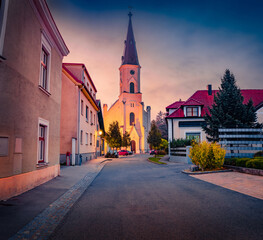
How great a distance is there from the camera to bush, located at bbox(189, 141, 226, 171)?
46.6 feet

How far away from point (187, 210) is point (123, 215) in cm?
148

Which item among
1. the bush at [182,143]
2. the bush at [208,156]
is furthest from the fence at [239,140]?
the bush at [182,143]

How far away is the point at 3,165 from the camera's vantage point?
6.66 m

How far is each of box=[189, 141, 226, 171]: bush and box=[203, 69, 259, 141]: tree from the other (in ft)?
34.8

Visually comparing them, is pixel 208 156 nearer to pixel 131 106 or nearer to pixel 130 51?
pixel 131 106

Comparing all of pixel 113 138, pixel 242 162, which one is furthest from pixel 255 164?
pixel 113 138

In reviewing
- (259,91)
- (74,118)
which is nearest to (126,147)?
(259,91)

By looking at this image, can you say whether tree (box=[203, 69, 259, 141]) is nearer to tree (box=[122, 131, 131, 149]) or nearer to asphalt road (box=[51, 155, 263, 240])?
asphalt road (box=[51, 155, 263, 240])

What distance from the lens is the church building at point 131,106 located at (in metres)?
63.5

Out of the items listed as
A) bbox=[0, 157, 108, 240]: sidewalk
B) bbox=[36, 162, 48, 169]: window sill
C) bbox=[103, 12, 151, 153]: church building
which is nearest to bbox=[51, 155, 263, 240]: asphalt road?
bbox=[0, 157, 108, 240]: sidewalk

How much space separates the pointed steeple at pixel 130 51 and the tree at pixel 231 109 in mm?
45819

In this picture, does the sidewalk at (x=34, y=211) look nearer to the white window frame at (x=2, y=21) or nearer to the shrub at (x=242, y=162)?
the white window frame at (x=2, y=21)

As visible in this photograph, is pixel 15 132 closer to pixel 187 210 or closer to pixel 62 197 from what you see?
pixel 62 197

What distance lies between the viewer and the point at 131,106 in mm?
65438
